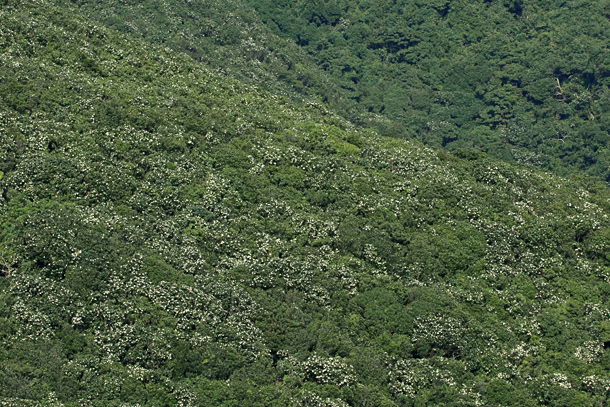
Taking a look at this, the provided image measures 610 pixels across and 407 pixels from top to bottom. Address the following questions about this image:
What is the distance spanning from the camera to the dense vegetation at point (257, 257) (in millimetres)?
66562

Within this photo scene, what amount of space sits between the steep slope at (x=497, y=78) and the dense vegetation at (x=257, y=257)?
72.9m

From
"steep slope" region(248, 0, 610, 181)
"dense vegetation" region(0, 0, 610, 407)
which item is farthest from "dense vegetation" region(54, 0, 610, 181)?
"dense vegetation" region(0, 0, 610, 407)

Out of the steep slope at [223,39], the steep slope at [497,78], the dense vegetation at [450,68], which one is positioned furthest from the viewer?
the steep slope at [497,78]

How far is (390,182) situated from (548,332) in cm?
2103

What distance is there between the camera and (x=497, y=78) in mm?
186250

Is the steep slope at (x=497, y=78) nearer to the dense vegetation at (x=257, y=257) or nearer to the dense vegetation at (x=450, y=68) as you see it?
the dense vegetation at (x=450, y=68)

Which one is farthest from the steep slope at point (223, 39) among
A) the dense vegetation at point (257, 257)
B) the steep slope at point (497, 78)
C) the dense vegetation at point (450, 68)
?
the dense vegetation at point (257, 257)

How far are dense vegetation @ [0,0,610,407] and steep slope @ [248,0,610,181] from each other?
72902mm

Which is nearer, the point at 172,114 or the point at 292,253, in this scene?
the point at 292,253

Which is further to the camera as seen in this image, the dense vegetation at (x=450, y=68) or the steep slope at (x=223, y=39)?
the dense vegetation at (x=450, y=68)

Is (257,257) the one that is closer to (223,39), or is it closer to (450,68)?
(223,39)

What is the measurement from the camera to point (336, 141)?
96438 mm

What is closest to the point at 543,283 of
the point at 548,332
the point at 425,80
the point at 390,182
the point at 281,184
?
the point at 548,332

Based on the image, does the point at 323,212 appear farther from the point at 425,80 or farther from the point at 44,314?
the point at 425,80
